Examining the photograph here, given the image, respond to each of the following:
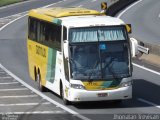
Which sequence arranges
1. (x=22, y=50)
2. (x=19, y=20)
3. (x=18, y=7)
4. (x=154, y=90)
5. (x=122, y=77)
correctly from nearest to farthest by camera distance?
(x=122, y=77)
(x=154, y=90)
(x=22, y=50)
(x=19, y=20)
(x=18, y=7)

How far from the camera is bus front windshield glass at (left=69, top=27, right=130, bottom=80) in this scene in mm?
22875

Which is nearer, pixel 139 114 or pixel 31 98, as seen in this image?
pixel 139 114

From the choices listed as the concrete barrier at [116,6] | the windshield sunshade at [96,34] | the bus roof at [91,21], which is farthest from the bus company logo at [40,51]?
the concrete barrier at [116,6]

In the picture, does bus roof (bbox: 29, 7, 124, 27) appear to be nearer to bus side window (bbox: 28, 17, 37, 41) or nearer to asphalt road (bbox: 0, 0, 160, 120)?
bus side window (bbox: 28, 17, 37, 41)

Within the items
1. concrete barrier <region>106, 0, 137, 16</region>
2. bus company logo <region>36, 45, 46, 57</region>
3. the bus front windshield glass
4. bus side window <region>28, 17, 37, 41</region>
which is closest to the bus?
the bus front windshield glass

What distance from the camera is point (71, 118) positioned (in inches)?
822

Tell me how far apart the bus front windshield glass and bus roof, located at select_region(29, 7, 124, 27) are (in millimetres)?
239

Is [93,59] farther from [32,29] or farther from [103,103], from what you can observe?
[32,29]

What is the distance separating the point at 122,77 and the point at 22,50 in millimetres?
22498

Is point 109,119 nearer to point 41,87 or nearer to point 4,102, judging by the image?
point 4,102

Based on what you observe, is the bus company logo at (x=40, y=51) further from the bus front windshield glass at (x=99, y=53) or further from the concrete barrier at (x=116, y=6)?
the concrete barrier at (x=116, y=6)

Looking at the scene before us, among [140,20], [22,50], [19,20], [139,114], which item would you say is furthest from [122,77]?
[19,20]

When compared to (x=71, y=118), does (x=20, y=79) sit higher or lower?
lower

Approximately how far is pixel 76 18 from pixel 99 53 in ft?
6.62
